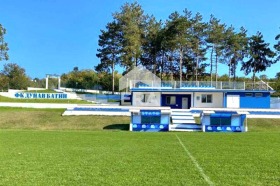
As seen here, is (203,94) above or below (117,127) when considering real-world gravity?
above

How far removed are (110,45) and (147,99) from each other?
66.7 ft

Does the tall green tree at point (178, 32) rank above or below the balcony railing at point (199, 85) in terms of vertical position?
above

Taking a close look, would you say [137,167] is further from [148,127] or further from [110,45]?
[110,45]

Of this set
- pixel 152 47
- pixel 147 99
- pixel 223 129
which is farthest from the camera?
pixel 152 47

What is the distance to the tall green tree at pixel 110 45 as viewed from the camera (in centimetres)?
5806

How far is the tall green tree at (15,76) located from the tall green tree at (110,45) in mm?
29885

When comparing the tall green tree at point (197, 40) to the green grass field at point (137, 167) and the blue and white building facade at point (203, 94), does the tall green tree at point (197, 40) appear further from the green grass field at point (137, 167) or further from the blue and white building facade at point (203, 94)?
the green grass field at point (137, 167)

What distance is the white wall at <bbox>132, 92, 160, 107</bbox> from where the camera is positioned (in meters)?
41.0

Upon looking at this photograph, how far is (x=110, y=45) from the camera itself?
58656mm

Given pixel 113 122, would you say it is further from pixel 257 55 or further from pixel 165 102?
pixel 257 55

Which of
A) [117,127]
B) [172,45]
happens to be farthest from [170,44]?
[117,127]

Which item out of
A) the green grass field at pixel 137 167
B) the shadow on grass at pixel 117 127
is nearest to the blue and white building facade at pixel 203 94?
the shadow on grass at pixel 117 127

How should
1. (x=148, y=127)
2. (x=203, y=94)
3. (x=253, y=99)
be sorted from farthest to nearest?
(x=203, y=94), (x=253, y=99), (x=148, y=127)

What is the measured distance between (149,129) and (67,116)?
8.18m
